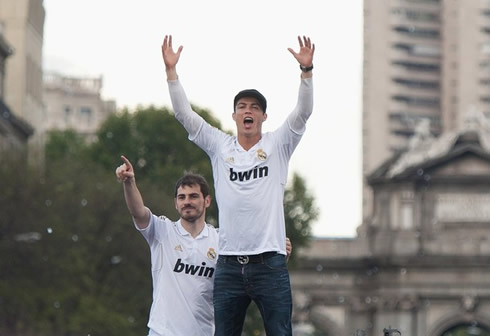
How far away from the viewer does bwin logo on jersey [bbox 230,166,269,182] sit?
633 inches

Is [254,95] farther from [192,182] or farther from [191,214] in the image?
[191,214]

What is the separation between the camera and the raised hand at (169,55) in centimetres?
1648

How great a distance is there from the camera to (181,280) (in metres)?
16.8

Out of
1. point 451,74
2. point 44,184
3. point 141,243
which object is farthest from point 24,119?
point 451,74

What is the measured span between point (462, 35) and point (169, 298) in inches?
6998

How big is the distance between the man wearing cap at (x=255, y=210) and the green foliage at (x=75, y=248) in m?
45.9

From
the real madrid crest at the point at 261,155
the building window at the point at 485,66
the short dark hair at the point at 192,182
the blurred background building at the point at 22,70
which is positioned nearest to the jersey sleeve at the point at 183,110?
the short dark hair at the point at 192,182

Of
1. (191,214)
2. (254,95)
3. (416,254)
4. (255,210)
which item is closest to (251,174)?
(255,210)

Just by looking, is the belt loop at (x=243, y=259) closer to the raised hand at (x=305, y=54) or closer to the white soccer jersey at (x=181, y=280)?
the white soccer jersey at (x=181, y=280)

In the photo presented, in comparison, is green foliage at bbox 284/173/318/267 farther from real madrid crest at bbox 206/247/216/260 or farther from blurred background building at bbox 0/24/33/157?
real madrid crest at bbox 206/247/216/260

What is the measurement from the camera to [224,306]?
16141mm

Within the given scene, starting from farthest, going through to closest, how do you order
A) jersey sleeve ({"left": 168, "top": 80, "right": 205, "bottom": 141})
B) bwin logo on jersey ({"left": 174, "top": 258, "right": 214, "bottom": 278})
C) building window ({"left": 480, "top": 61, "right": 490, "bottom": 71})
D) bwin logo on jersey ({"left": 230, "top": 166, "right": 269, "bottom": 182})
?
building window ({"left": 480, "top": 61, "right": 490, "bottom": 71})
bwin logo on jersey ({"left": 174, "top": 258, "right": 214, "bottom": 278})
jersey sleeve ({"left": 168, "top": 80, "right": 205, "bottom": 141})
bwin logo on jersey ({"left": 230, "top": 166, "right": 269, "bottom": 182})

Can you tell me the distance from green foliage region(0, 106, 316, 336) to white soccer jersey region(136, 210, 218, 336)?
4500 centimetres

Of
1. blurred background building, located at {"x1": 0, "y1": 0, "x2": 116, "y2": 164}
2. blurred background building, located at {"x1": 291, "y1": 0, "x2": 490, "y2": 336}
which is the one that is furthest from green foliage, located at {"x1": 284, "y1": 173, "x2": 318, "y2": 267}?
blurred background building, located at {"x1": 0, "y1": 0, "x2": 116, "y2": 164}
